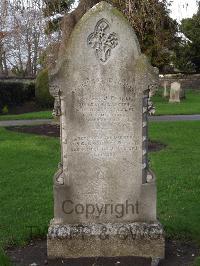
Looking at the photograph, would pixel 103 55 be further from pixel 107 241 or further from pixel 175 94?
pixel 175 94

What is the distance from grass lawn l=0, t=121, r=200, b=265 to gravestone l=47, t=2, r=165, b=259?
83cm

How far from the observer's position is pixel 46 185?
30.5 ft

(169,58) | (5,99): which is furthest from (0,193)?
(169,58)

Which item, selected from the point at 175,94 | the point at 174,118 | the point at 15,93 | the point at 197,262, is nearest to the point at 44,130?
Answer: the point at 174,118

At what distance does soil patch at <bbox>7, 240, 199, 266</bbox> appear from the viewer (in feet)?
18.1

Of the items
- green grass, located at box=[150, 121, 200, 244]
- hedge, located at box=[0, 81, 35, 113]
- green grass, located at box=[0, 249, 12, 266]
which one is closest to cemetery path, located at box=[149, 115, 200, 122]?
green grass, located at box=[150, 121, 200, 244]

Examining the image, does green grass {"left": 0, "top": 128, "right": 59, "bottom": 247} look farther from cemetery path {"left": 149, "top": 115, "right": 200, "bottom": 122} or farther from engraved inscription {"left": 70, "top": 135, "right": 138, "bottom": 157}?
cemetery path {"left": 149, "top": 115, "right": 200, "bottom": 122}

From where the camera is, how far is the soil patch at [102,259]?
5.52m

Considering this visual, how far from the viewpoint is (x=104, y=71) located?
5.52 m

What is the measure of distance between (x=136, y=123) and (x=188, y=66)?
4112 cm

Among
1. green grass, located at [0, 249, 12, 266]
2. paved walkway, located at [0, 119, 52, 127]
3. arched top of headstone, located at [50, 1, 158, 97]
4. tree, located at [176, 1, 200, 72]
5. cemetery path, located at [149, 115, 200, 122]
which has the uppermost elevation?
tree, located at [176, 1, 200, 72]

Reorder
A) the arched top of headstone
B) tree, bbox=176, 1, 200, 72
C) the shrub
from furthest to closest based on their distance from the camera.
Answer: tree, bbox=176, 1, 200, 72 < the shrub < the arched top of headstone

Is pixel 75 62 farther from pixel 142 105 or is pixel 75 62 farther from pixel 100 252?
pixel 100 252

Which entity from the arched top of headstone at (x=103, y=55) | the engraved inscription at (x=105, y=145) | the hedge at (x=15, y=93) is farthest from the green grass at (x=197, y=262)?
the hedge at (x=15, y=93)
